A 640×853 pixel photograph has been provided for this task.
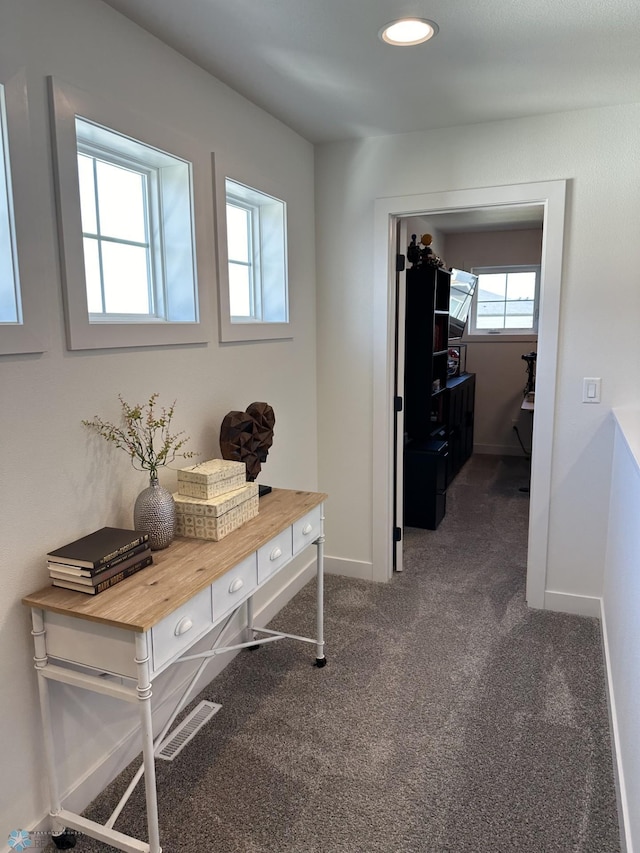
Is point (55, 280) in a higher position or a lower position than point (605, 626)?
higher

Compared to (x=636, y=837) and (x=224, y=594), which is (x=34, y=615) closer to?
(x=224, y=594)

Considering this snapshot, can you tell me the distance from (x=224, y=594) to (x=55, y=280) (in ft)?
3.40

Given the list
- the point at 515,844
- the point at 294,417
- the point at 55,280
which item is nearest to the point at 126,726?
the point at 515,844

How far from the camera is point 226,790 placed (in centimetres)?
193

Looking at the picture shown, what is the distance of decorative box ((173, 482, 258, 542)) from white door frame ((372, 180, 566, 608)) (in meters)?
1.48

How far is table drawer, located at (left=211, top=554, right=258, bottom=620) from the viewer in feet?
5.84

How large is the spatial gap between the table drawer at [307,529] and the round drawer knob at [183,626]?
71 centimetres

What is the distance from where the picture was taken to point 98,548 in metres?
1.66

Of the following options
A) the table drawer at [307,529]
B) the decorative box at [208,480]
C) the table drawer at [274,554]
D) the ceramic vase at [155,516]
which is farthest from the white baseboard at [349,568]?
the ceramic vase at [155,516]

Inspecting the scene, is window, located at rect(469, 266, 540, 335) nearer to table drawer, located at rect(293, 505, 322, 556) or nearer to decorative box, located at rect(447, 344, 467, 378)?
decorative box, located at rect(447, 344, 467, 378)

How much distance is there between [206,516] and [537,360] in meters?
1.84

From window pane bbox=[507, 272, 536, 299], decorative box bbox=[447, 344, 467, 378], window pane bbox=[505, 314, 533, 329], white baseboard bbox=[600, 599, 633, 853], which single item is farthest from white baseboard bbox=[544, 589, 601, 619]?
Answer: window pane bbox=[507, 272, 536, 299]

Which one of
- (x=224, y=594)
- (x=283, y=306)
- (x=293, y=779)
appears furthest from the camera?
(x=283, y=306)

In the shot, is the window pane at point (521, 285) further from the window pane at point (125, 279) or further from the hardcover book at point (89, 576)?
the hardcover book at point (89, 576)
